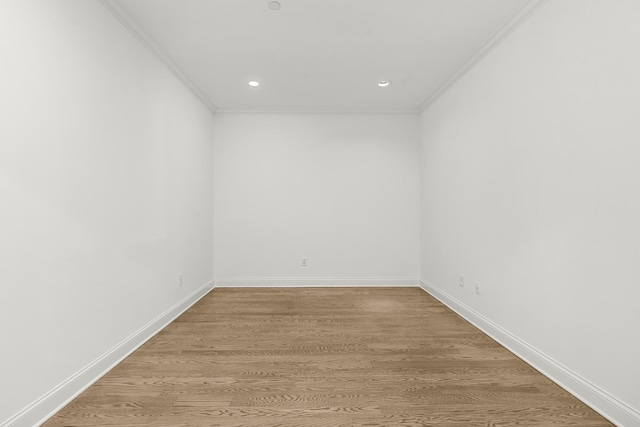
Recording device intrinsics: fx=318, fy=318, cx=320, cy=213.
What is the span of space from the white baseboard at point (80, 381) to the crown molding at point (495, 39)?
13.6ft

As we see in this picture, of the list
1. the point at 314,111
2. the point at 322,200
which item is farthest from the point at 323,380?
the point at 314,111

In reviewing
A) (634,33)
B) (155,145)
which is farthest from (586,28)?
(155,145)

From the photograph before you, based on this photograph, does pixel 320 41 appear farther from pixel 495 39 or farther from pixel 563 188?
pixel 563 188

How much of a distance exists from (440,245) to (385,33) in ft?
8.97

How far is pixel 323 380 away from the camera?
2.20m

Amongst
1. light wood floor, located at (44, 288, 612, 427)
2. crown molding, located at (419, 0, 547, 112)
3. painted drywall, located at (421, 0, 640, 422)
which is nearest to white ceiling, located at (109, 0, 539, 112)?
crown molding, located at (419, 0, 547, 112)

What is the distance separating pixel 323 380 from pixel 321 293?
2.48 m

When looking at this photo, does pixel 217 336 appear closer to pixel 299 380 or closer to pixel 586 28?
pixel 299 380

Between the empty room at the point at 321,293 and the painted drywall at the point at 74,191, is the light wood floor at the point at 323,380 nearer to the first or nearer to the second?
the empty room at the point at 321,293

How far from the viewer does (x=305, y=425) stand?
1.74 meters

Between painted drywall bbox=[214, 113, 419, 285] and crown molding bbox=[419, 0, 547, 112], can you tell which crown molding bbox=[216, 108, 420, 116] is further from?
crown molding bbox=[419, 0, 547, 112]

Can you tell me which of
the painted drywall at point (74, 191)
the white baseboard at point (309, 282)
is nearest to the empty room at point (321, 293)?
the painted drywall at point (74, 191)

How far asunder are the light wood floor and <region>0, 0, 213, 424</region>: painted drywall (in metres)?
0.38

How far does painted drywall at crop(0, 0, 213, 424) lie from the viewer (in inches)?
64.2
